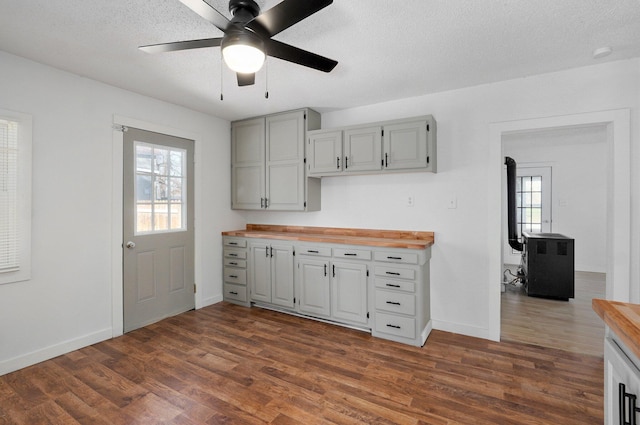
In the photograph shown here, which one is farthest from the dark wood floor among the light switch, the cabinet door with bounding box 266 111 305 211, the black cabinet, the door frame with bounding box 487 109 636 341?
the black cabinet

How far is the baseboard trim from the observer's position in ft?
7.72

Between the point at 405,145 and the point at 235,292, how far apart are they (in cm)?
277

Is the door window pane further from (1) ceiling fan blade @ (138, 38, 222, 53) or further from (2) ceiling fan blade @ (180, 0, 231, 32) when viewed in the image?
(2) ceiling fan blade @ (180, 0, 231, 32)

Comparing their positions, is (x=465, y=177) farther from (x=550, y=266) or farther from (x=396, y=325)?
(x=550, y=266)

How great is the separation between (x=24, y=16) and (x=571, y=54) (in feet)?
12.5

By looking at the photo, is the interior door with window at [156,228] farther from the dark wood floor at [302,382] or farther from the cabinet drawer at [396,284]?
the cabinet drawer at [396,284]

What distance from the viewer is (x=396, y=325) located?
289 cm

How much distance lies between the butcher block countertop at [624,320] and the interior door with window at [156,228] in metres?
3.60

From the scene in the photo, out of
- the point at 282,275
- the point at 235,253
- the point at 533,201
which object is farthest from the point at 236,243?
the point at 533,201

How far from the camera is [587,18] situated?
6.20 ft

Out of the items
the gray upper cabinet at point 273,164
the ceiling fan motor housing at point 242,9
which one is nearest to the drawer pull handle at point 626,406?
the ceiling fan motor housing at point 242,9

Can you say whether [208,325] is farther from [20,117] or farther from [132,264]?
[20,117]

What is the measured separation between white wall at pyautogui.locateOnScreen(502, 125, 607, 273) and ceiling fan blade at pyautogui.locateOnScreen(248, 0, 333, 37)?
5441mm

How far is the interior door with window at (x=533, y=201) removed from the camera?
619 centimetres
